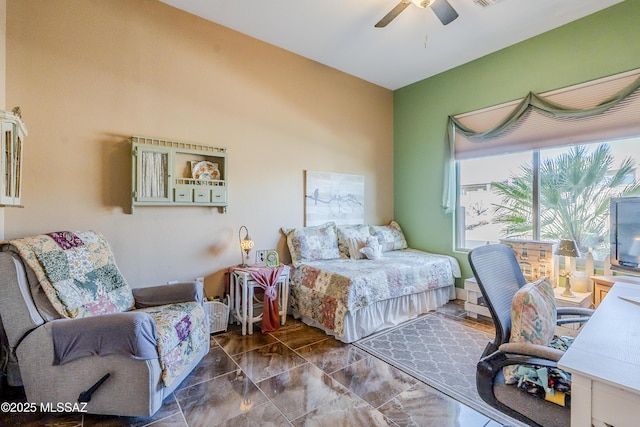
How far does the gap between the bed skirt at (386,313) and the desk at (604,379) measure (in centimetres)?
188

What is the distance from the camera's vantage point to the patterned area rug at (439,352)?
78.9 inches

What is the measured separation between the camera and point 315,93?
392cm

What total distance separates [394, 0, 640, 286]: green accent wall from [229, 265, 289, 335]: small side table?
236 centimetres

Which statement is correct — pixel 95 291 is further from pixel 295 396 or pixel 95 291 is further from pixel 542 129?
pixel 542 129

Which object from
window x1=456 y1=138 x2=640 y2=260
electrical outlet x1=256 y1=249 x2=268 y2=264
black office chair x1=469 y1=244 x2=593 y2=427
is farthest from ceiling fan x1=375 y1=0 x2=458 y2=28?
electrical outlet x1=256 y1=249 x2=268 y2=264

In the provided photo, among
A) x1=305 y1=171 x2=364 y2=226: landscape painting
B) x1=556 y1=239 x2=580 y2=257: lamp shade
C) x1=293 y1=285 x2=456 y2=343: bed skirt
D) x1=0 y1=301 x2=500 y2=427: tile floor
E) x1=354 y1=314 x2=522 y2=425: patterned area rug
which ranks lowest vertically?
x1=0 y1=301 x2=500 y2=427: tile floor

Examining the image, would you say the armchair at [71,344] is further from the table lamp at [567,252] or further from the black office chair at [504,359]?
the table lamp at [567,252]

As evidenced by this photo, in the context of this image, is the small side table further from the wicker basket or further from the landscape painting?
the landscape painting

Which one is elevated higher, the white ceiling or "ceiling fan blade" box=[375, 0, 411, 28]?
the white ceiling

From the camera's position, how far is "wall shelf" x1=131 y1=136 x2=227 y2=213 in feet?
8.59

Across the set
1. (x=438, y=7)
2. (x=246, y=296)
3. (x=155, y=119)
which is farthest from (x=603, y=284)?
(x=155, y=119)

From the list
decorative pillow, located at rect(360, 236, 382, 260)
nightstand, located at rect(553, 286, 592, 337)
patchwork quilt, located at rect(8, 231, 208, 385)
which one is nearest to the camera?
patchwork quilt, located at rect(8, 231, 208, 385)

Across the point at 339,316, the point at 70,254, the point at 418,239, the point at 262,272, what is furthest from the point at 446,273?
the point at 70,254

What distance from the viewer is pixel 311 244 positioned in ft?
11.7
